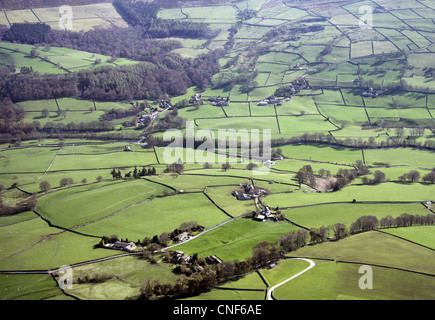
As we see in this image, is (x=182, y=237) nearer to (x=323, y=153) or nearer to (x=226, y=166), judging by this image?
(x=226, y=166)

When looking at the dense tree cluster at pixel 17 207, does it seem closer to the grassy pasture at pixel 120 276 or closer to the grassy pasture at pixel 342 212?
the grassy pasture at pixel 120 276

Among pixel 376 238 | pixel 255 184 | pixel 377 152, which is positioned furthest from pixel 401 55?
pixel 376 238

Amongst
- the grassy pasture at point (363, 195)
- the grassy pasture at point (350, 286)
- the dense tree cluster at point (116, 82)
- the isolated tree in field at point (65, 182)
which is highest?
the dense tree cluster at point (116, 82)

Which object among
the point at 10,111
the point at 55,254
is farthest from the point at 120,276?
the point at 10,111

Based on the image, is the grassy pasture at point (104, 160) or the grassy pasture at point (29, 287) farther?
the grassy pasture at point (104, 160)

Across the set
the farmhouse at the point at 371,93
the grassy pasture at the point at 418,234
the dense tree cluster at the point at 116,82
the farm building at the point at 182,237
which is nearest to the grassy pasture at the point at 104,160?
the farm building at the point at 182,237

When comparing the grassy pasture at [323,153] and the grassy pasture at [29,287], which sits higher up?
the grassy pasture at [323,153]

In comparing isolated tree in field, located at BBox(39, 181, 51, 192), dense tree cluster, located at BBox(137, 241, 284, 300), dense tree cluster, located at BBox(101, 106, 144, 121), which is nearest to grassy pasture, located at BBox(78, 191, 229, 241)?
dense tree cluster, located at BBox(137, 241, 284, 300)

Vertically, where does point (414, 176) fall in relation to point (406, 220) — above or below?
above
